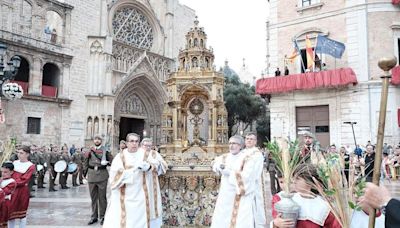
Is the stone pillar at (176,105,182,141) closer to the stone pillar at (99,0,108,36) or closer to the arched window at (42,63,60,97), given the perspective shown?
the arched window at (42,63,60,97)

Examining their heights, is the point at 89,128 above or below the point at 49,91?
below

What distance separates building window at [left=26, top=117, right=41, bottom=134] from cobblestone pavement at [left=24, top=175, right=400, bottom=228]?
30.3 feet

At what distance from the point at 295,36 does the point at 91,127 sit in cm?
1429

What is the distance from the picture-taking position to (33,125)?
21.6 meters

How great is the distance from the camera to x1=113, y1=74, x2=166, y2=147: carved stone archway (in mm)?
27453

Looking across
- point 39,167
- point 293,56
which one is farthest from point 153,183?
point 293,56

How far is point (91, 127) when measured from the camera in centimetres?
2445

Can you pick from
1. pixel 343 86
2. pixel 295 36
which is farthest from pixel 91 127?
pixel 343 86

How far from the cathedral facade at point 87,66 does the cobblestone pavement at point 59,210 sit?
968cm

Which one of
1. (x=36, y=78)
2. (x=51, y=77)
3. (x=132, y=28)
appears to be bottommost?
(x=36, y=78)

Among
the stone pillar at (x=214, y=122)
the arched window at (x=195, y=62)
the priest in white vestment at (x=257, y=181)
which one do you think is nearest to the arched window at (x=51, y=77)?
the arched window at (x=195, y=62)

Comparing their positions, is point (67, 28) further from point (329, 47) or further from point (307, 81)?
point (329, 47)

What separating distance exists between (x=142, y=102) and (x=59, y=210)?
2052 cm

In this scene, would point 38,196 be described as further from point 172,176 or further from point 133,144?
point 133,144
